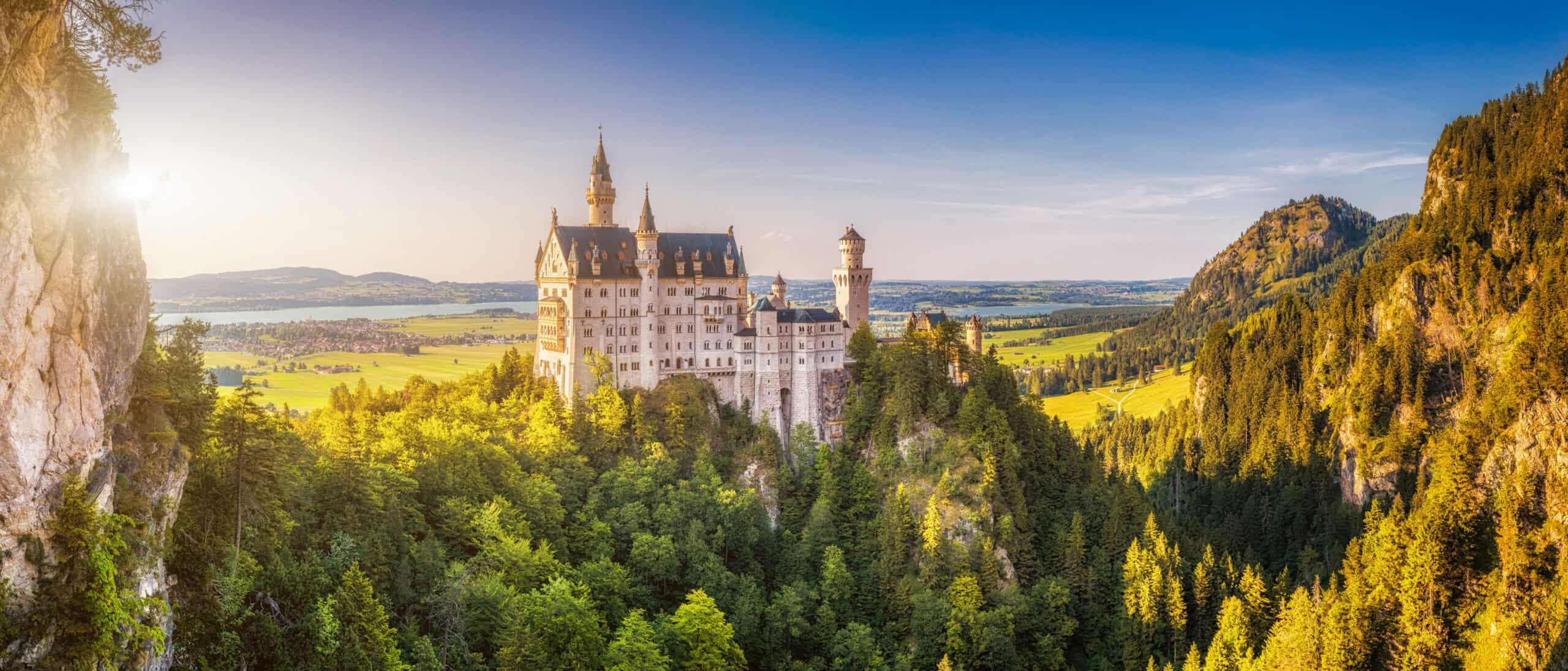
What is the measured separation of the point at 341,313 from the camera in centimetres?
15175

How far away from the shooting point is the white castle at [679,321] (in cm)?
8106

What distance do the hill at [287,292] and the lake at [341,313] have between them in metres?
0.88

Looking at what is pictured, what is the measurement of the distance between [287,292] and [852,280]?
9330 centimetres

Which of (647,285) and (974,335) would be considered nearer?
(647,285)

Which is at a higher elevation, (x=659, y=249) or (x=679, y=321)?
(x=659, y=249)

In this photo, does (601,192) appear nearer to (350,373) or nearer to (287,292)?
(350,373)

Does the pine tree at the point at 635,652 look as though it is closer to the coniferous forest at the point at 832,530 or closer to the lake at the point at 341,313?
the coniferous forest at the point at 832,530

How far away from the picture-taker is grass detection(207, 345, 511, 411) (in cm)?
8612

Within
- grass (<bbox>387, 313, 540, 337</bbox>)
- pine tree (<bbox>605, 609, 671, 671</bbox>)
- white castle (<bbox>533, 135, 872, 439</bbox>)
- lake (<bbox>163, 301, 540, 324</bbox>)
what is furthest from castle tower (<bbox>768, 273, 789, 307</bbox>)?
grass (<bbox>387, 313, 540, 337</bbox>)

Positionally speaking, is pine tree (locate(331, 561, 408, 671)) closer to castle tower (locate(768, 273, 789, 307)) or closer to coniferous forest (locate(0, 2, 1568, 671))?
coniferous forest (locate(0, 2, 1568, 671))

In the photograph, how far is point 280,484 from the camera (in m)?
43.3

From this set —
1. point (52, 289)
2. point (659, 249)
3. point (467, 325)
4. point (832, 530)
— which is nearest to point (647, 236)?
point (659, 249)

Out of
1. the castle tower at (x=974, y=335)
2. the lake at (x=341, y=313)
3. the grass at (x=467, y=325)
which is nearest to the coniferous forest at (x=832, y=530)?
the castle tower at (x=974, y=335)

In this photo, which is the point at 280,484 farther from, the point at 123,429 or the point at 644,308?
the point at 644,308
